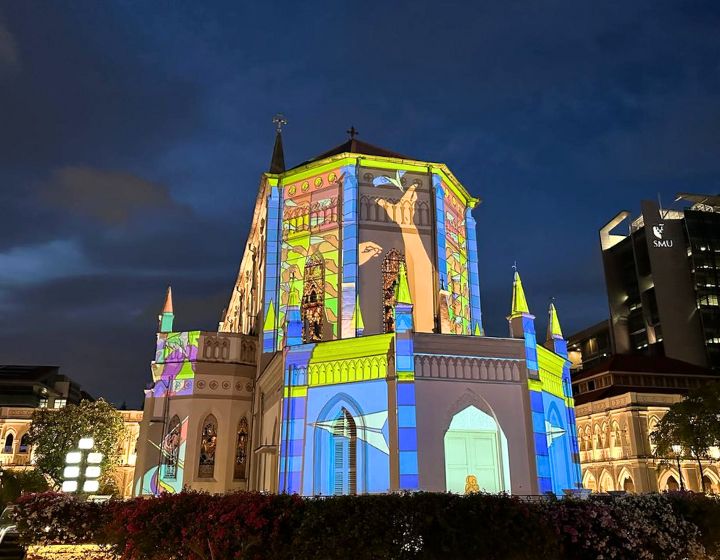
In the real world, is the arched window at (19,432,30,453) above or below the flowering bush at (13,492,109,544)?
above

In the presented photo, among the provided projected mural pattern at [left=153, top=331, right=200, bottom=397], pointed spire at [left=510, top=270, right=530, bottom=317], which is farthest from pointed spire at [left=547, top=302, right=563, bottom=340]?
projected mural pattern at [left=153, top=331, right=200, bottom=397]

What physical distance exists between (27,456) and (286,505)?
62.0 m

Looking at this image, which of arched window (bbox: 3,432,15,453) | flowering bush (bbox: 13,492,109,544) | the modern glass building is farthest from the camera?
the modern glass building

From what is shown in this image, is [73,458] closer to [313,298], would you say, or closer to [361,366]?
[361,366]

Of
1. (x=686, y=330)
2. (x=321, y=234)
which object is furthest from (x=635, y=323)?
(x=321, y=234)

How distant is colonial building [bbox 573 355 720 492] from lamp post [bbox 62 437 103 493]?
4074cm

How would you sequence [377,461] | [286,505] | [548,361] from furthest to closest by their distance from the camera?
[548,361] → [377,461] → [286,505]

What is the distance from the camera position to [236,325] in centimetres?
4194

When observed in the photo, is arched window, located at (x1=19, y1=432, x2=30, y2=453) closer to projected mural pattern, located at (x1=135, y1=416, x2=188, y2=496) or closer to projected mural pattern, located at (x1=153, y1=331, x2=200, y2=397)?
projected mural pattern, located at (x1=153, y1=331, x2=200, y2=397)

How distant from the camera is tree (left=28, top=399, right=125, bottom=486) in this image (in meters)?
47.1

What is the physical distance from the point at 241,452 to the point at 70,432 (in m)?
26.7

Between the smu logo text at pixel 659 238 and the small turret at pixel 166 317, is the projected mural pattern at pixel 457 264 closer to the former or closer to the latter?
the small turret at pixel 166 317

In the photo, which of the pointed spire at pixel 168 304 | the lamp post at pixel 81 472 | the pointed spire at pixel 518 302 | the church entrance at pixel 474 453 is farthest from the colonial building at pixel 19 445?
the pointed spire at pixel 518 302

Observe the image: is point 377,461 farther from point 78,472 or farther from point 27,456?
point 27,456
